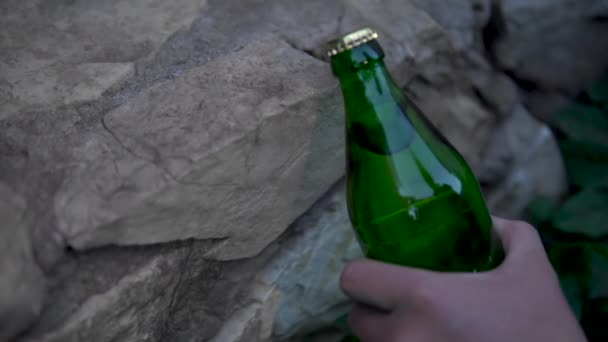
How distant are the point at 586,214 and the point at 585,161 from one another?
0.18 m

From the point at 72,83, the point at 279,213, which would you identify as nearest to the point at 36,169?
the point at 72,83

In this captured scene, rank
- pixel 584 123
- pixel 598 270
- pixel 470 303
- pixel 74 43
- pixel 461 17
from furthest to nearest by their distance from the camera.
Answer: pixel 584 123 < pixel 461 17 < pixel 598 270 < pixel 74 43 < pixel 470 303

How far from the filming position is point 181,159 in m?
0.64

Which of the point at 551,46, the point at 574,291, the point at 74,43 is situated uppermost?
the point at 74,43

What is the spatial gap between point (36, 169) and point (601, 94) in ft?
3.48

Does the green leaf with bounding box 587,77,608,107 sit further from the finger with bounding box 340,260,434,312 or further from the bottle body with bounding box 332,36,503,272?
the finger with bounding box 340,260,434,312

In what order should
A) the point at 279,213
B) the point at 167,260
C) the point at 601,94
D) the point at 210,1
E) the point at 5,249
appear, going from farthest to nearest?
the point at 601,94 → the point at 210,1 → the point at 279,213 → the point at 167,260 → the point at 5,249

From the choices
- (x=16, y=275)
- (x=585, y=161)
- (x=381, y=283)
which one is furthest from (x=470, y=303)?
(x=585, y=161)

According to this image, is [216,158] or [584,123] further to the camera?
[584,123]

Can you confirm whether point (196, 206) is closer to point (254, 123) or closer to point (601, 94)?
point (254, 123)

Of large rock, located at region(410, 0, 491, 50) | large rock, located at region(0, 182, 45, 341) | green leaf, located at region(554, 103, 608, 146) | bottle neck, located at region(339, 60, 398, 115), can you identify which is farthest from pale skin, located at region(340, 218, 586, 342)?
green leaf, located at region(554, 103, 608, 146)

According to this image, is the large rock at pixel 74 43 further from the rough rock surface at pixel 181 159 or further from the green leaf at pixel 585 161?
the green leaf at pixel 585 161

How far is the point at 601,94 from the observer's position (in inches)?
47.2

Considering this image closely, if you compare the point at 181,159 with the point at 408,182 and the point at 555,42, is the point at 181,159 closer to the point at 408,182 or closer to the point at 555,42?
the point at 408,182
